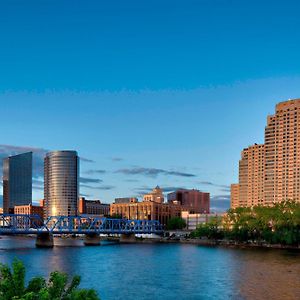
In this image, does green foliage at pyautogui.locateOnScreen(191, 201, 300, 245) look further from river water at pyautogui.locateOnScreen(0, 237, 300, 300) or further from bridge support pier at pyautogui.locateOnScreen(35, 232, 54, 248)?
bridge support pier at pyautogui.locateOnScreen(35, 232, 54, 248)

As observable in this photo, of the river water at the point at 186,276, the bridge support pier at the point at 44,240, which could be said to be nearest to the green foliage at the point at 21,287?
the river water at the point at 186,276

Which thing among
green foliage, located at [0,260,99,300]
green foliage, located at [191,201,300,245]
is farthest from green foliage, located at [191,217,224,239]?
green foliage, located at [0,260,99,300]

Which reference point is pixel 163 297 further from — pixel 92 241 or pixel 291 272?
pixel 92 241

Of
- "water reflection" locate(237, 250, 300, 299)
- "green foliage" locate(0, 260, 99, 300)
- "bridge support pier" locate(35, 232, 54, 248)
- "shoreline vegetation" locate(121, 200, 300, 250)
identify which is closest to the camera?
"green foliage" locate(0, 260, 99, 300)

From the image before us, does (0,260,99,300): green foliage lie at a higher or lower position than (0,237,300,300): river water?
higher

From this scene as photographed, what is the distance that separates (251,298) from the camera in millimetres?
62188

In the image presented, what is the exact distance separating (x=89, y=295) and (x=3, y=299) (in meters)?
3.10

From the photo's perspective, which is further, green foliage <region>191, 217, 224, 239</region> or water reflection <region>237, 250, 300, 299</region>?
green foliage <region>191, 217, 224, 239</region>

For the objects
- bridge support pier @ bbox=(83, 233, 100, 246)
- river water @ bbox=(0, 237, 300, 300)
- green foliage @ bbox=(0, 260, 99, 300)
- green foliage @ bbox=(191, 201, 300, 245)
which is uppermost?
green foliage @ bbox=(0, 260, 99, 300)

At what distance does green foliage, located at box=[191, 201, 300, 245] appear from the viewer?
14838cm

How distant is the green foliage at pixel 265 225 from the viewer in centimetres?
14838

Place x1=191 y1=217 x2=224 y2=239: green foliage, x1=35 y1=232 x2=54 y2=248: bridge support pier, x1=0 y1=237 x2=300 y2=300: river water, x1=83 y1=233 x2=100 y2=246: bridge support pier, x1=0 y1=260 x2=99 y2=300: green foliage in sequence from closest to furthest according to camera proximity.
→ x1=0 y1=260 x2=99 y2=300: green foliage, x1=0 y1=237 x2=300 y2=300: river water, x1=35 y1=232 x2=54 y2=248: bridge support pier, x1=191 y1=217 x2=224 y2=239: green foliage, x1=83 y1=233 x2=100 y2=246: bridge support pier

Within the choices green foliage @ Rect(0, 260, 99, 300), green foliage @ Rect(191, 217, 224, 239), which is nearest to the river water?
green foliage @ Rect(0, 260, 99, 300)

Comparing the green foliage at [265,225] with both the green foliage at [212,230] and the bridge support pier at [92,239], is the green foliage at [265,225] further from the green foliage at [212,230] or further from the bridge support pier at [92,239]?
the bridge support pier at [92,239]
